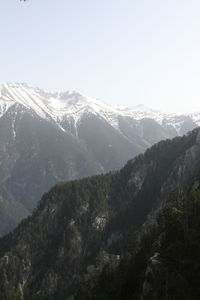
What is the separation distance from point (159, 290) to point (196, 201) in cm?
3270

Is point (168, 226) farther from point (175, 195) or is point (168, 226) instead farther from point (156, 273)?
point (175, 195)

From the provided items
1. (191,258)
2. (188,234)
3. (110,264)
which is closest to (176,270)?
(191,258)

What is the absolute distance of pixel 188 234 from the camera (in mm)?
80438

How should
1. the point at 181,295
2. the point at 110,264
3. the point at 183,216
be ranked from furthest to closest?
the point at 110,264 → the point at 183,216 → the point at 181,295

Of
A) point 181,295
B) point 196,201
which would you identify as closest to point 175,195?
point 196,201

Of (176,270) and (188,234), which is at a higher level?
(188,234)

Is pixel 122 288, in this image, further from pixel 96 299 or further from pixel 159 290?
pixel 159 290

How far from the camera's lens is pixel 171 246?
77.3 meters

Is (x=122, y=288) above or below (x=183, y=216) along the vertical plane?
below

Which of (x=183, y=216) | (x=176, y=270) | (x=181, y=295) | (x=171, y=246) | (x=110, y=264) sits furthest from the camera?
(x=110, y=264)

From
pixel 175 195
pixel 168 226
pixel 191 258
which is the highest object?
pixel 175 195

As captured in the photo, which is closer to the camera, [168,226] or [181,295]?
[181,295]

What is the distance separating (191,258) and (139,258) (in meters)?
34.2

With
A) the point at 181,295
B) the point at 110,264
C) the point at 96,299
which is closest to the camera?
the point at 181,295
